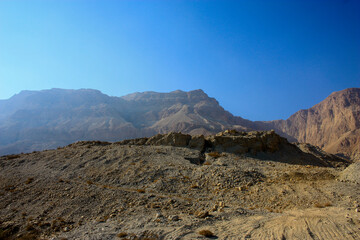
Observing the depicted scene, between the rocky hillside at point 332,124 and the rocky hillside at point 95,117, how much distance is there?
104 feet

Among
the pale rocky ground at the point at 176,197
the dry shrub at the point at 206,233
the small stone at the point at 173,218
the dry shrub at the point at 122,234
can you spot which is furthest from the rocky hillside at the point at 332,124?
the dry shrub at the point at 122,234

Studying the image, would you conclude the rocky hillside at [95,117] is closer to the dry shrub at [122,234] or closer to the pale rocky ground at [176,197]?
the pale rocky ground at [176,197]

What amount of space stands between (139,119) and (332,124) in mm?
92939

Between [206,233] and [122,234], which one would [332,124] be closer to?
[206,233]

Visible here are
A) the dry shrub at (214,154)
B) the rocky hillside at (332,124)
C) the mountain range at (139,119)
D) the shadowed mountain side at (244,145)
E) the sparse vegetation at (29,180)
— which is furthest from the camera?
the mountain range at (139,119)

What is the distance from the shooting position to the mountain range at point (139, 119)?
90.8 metres

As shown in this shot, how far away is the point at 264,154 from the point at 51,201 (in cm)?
1640

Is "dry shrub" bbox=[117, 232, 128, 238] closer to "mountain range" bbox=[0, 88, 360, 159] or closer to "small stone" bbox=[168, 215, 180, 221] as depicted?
"small stone" bbox=[168, 215, 180, 221]

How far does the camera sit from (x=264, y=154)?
66.4 ft

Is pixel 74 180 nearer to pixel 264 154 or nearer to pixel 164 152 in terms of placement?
pixel 164 152

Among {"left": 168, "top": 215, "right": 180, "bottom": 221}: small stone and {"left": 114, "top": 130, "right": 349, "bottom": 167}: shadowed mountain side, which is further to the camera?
{"left": 114, "top": 130, "right": 349, "bottom": 167}: shadowed mountain side

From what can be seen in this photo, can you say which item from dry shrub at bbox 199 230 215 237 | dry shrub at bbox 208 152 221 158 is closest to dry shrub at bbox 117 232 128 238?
dry shrub at bbox 199 230 215 237

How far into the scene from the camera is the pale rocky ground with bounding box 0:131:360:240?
7.60m

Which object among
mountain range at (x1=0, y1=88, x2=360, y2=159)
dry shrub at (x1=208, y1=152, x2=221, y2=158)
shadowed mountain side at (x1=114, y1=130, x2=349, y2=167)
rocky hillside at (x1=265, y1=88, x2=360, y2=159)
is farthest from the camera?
mountain range at (x1=0, y1=88, x2=360, y2=159)
